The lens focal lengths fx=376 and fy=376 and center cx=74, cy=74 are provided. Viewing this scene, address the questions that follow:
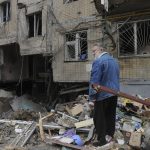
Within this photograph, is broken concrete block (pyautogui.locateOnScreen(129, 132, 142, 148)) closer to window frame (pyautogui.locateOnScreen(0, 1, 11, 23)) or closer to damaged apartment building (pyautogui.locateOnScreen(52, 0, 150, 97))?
damaged apartment building (pyautogui.locateOnScreen(52, 0, 150, 97))

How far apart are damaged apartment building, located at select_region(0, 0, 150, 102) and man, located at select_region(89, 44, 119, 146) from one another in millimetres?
5646

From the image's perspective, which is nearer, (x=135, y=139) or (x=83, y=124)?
(x=135, y=139)

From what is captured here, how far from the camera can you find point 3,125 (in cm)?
1023

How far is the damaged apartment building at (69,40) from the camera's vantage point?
13469 millimetres

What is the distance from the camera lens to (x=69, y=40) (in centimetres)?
1655

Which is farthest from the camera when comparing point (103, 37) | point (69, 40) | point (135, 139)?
point (69, 40)

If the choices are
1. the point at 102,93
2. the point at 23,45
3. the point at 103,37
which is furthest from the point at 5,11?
the point at 102,93

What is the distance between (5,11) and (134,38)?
10.2 m

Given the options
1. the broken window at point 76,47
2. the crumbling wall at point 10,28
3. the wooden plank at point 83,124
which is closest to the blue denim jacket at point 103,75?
the wooden plank at point 83,124

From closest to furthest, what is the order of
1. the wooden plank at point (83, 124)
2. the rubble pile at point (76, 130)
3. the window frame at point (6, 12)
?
the rubble pile at point (76, 130)
the wooden plank at point (83, 124)
the window frame at point (6, 12)

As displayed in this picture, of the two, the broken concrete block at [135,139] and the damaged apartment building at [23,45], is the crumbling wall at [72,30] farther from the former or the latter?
the broken concrete block at [135,139]

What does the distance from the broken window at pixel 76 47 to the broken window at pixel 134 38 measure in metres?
2.04

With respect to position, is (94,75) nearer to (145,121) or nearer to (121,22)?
(145,121)

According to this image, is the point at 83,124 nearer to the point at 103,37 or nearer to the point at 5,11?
the point at 103,37
